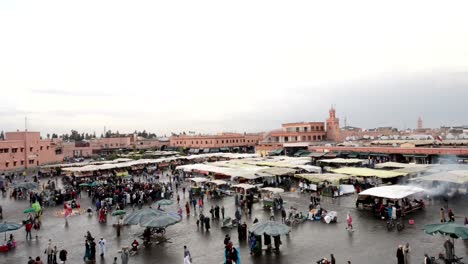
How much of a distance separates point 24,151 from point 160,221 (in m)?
54.2

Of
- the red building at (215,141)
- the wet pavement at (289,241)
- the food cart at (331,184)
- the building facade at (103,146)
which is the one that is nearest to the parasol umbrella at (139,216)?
the wet pavement at (289,241)

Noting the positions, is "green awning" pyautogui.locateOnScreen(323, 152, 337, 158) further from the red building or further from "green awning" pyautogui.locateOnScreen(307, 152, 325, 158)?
the red building

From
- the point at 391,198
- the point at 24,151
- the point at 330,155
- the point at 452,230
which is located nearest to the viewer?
the point at 452,230

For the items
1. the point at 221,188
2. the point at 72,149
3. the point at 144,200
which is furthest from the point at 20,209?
the point at 72,149

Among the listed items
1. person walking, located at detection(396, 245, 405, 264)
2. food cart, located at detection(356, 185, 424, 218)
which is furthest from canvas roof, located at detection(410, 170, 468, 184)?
person walking, located at detection(396, 245, 405, 264)

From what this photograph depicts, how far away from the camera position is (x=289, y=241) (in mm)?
15453

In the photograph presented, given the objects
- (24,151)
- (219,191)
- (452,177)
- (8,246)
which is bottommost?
(8,246)

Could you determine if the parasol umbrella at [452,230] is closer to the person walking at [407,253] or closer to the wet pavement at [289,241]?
the person walking at [407,253]

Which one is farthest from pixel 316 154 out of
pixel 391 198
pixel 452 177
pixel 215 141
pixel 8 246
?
pixel 8 246

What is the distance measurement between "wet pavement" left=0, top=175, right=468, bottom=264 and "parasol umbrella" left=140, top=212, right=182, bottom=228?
1.00m

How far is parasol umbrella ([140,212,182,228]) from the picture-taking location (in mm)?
15289

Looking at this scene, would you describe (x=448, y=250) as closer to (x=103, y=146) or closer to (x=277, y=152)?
(x=277, y=152)

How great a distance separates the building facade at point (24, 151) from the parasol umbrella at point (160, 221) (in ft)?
165

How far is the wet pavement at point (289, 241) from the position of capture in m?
13.5
